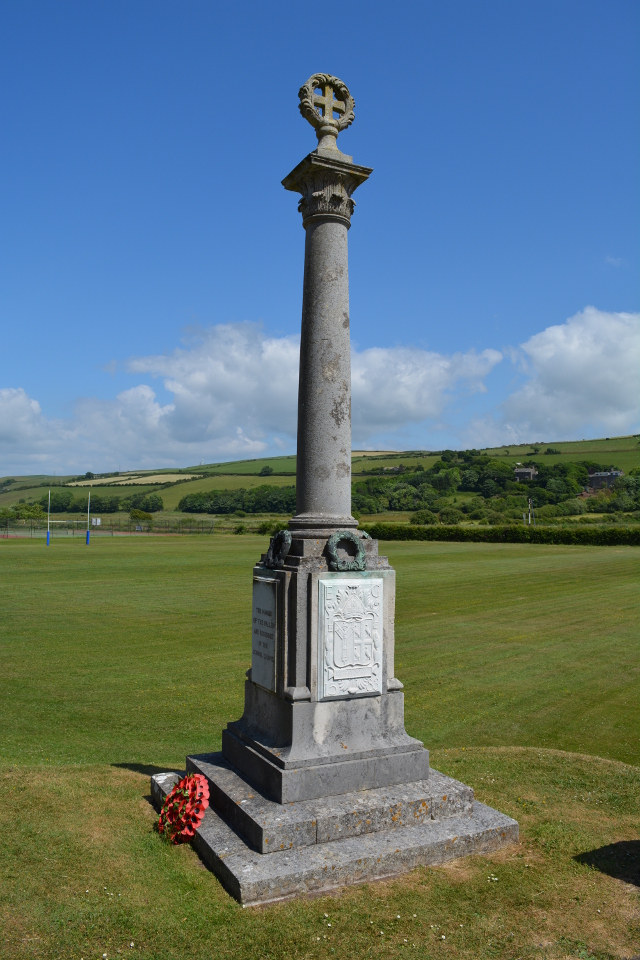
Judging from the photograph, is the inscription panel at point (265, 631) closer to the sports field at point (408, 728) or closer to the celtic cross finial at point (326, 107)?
the sports field at point (408, 728)

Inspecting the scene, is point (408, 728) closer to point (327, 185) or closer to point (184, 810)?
point (184, 810)

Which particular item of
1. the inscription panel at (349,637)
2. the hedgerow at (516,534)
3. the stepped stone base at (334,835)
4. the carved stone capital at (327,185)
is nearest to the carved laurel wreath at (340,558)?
the inscription panel at (349,637)

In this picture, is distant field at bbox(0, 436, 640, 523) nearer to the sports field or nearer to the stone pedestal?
the sports field

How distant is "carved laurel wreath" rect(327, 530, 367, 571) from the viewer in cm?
608

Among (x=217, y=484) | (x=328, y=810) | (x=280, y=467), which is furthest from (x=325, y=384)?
(x=280, y=467)

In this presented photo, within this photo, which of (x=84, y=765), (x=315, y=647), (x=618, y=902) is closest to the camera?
(x=618, y=902)

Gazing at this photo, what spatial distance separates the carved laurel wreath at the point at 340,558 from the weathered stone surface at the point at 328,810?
1.97 m

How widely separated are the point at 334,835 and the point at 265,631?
184cm

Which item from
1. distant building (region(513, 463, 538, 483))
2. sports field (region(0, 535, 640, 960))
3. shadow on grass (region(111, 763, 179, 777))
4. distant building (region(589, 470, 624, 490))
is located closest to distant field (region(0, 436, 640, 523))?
distant building (region(589, 470, 624, 490))

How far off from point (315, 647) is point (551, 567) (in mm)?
31869

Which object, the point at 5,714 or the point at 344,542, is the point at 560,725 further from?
the point at 5,714

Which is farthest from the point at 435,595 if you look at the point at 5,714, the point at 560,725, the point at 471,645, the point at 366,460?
the point at 366,460

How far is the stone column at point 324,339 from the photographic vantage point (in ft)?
21.2

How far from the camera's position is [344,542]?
6230 mm
